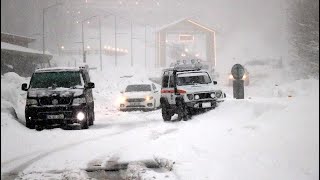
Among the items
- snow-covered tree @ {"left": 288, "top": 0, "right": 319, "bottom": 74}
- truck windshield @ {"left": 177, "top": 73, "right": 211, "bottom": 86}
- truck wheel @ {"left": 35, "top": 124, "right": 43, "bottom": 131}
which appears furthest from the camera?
snow-covered tree @ {"left": 288, "top": 0, "right": 319, "bottom": 74}

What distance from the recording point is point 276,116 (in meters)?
9.58

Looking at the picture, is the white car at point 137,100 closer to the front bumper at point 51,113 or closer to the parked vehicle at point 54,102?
the parked vehicle at point 54,102

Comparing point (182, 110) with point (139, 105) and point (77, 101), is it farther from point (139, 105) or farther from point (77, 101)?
point (139, 105)

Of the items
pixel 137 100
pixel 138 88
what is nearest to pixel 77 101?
pixel 137 100

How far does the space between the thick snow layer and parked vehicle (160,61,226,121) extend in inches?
32.4

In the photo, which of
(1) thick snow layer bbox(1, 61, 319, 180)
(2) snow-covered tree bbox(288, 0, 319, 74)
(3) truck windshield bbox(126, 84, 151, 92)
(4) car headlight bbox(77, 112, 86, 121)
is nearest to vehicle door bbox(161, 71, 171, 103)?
(1) thick snow layer bbox(1, 61, 319, 180)

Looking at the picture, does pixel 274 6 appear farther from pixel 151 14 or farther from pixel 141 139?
pixel 141 139

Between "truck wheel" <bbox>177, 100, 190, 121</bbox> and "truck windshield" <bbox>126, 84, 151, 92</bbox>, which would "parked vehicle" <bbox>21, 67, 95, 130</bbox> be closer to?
"truck wheel" <bbox>177, 100, 190, 121</bbox>

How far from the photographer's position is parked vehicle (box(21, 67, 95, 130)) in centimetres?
1455

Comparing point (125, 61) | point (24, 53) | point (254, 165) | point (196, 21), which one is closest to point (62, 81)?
point (254, 165)

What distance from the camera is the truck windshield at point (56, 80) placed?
1512cm

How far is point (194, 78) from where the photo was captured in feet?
57.5

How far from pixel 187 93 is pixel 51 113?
5081 mm

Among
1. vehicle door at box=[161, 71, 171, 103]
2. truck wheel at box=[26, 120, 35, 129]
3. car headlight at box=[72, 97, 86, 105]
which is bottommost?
truck wheel at box=[26, 120, 35, 129]
